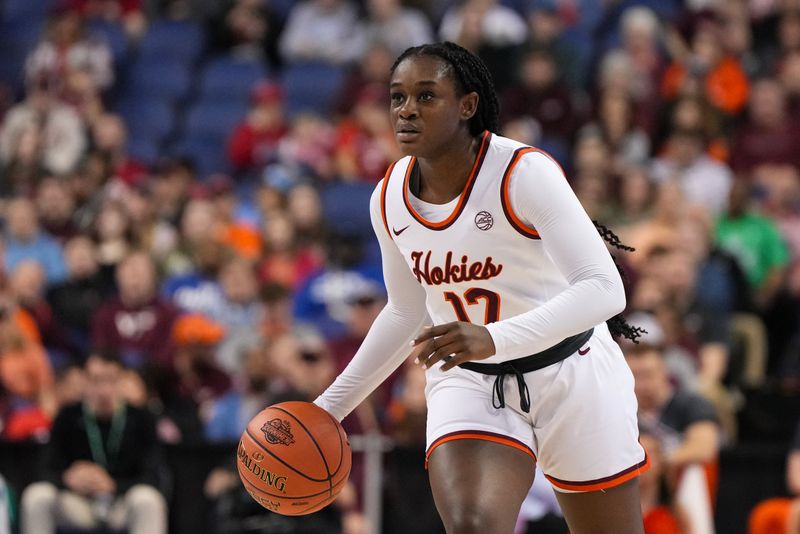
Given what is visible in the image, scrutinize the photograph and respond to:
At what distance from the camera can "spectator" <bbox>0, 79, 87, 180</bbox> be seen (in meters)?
12.4

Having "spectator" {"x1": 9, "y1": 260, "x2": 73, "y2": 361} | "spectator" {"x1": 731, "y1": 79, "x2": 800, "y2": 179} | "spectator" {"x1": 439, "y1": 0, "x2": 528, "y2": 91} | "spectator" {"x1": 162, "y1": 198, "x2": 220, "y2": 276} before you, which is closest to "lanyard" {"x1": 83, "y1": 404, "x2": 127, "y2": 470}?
"spectator" {"x1": 9, "y1": 260, "x2": 73, "y2": 361}

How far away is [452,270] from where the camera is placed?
173 inches

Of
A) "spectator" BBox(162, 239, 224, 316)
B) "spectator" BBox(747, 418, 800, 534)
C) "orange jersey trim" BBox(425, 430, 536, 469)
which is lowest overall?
"spectator" BBox(747, 418, 800, 534)

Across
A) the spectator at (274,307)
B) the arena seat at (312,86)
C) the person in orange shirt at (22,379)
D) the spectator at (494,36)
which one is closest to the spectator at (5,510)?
the person in orange shirt at (22,379)

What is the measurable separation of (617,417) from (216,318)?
20.2 feet

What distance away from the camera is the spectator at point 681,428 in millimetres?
7297

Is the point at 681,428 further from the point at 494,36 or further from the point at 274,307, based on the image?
the point at 494,36

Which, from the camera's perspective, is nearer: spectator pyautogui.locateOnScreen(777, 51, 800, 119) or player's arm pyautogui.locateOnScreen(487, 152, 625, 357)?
player's arm pyautogui.locateOnScreen(487, 152, 625, 357)

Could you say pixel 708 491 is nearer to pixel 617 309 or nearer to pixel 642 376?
pixel 642 376

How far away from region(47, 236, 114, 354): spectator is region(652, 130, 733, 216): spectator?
14.9 feet

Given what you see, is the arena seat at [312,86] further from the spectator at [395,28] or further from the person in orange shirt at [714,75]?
Answer: the person in orange shirt at [714,75]

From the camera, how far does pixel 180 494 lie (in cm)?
838

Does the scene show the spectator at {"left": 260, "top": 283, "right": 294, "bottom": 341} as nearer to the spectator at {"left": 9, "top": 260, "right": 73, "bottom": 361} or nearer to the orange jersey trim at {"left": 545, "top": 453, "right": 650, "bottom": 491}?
the spectator at {"left": 9, "top": 260, "right": 73, "bottom": 361}

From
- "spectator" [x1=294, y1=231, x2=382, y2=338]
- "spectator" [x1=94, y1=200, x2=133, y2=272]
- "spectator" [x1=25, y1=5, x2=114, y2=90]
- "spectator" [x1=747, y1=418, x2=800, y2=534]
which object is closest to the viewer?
"spectator" [x1=747, y1=418, x2=800, y2=534]
